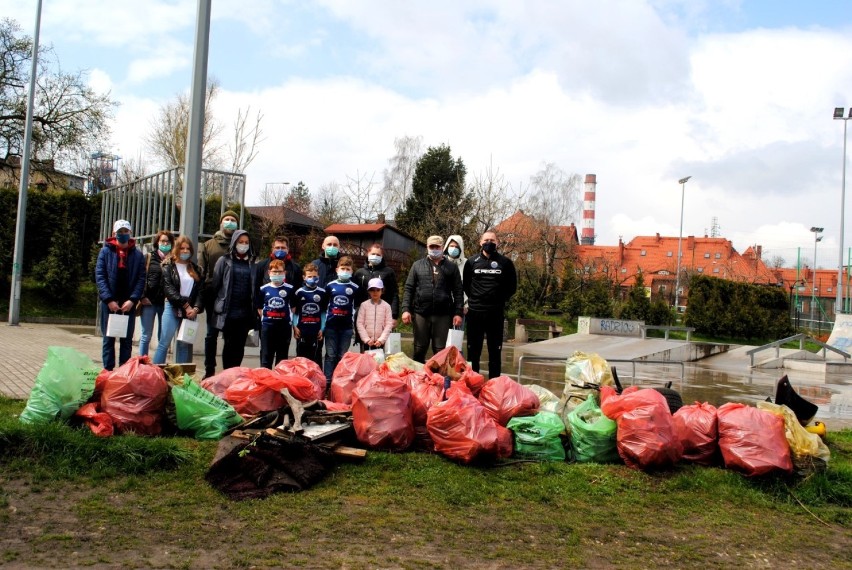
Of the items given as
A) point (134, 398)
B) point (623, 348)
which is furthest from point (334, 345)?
point (623, 348)

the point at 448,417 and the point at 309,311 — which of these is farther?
the point at 309,311

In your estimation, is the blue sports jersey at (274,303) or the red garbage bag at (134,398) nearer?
the red garbage bag at (134,398)

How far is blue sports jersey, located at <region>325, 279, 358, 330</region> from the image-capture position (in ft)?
27.7

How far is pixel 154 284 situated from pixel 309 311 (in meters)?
1.80

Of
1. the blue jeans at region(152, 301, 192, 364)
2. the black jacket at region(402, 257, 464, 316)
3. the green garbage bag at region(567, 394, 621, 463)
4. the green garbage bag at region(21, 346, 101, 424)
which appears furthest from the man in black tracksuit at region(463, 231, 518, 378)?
the green garbage bag at region(21, 346, 101, 424)

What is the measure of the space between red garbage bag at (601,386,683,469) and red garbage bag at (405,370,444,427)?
1515 mm

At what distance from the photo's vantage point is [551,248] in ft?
137

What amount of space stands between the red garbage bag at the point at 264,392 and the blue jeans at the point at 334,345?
72.4 inches

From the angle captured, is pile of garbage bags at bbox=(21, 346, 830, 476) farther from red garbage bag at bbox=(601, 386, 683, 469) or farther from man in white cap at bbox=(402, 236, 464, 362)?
man in white cap at bbox=(402, 236, 464, 362)

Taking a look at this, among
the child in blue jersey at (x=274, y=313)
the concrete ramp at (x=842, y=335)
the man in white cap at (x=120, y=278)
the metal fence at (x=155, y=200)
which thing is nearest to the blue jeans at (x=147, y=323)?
the man in white cap at (x=120, y=278)

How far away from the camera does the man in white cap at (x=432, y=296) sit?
898 centimetres

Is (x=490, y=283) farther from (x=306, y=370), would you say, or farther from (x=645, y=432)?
(x=645, y=432)

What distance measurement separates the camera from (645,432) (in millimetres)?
6191

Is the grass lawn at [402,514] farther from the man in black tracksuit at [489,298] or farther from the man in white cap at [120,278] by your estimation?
the man in black tracksuit at [489,298]
